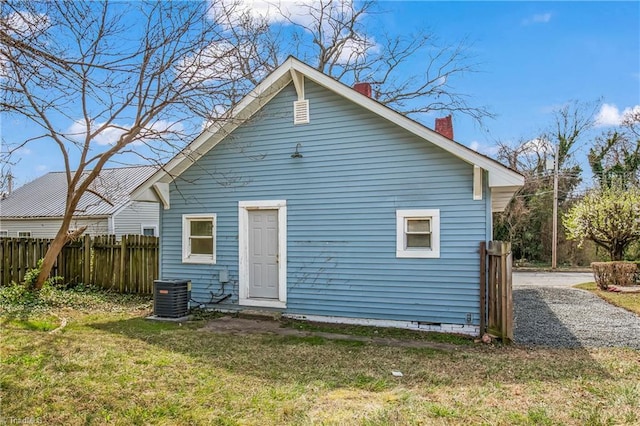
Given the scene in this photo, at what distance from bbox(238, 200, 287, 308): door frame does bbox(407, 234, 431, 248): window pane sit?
8.19ft

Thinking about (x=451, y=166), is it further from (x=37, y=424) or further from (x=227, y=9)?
(x=37, y=424)

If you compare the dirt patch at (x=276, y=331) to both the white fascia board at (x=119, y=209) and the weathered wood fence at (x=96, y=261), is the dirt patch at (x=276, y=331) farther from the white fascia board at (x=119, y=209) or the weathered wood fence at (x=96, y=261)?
the white fascia board at (x=119, y=209)

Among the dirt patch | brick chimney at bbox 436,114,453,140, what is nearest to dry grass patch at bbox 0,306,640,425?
the dirt patch

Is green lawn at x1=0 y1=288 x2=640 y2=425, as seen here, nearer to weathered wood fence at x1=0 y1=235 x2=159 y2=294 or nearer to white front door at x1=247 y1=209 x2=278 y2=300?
white front door at x1=247 y1=209 x2=278 y2=300

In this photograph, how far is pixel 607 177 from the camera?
92.4ft

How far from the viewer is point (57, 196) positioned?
24.2m

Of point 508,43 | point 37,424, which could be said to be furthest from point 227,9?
point 37,424

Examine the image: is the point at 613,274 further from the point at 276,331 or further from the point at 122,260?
the point at 122,260

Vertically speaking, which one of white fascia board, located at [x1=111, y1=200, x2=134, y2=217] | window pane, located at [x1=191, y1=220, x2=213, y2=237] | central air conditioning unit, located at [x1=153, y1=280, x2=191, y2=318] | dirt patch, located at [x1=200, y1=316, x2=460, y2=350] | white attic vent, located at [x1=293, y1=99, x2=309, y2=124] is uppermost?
white attic vent, located at [x1=293, y1=99, x2=309, y2=124]

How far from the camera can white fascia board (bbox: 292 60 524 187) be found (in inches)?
293

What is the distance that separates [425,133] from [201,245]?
17.8 ft

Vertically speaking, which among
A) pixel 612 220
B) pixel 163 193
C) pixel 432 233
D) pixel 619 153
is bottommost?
pixel 432 233

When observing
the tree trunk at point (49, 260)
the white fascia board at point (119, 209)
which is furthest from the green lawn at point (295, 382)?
the white fascia board at point (119, 209)

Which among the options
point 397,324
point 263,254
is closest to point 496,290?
point 397,324
